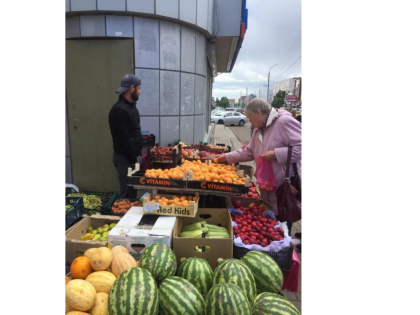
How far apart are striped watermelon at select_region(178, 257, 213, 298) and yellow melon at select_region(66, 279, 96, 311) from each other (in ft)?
1.84

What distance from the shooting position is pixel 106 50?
593 centimetres

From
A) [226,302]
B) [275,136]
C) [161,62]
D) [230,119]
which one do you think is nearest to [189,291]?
[226,302]

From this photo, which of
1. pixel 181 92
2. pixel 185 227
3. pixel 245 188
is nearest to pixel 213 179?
pixel 245 188

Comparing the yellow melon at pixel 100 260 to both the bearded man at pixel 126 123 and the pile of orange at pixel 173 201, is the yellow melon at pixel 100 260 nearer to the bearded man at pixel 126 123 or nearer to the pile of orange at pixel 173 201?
the pile of orange at pixel 173 201

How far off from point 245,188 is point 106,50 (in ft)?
15.1

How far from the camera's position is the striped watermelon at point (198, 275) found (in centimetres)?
181

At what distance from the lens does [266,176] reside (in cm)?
337

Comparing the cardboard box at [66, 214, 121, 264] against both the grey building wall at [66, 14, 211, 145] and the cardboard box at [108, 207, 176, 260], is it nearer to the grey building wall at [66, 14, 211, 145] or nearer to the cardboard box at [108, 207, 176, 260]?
the cardboard box at [108, 207, 176, 260]

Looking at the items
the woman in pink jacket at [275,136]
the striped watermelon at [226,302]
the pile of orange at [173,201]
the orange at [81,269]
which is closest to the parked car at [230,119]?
the woman in pink jacket at [275,136]

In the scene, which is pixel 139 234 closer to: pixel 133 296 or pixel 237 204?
pixel 133 296

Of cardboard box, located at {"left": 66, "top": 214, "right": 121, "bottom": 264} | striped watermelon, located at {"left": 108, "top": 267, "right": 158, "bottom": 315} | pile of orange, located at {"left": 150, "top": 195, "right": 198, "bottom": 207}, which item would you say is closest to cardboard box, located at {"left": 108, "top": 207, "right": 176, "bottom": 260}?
cardboard box, located at {"left": 66, "top": 214, "right": 121, "bottom": 264}

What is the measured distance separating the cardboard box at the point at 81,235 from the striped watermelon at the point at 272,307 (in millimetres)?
1369

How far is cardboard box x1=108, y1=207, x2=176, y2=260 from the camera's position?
229 centimetres

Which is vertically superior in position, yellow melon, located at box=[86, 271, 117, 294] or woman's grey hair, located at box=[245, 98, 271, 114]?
woman's grey hair, located at box=[245, 98, 271, 114]
